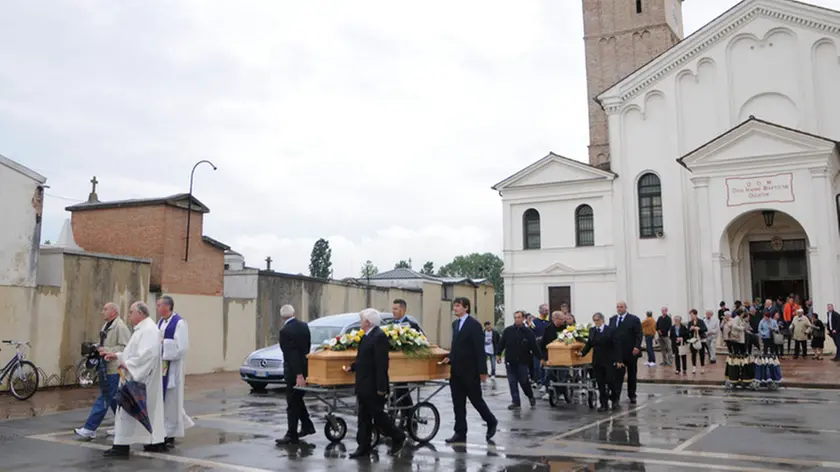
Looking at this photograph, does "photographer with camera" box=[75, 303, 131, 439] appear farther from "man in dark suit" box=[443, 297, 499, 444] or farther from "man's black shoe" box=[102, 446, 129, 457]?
"man in dark suit" box=[443, 297, 499, 444]

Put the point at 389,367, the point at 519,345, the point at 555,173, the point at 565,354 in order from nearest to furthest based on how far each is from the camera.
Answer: the point at 389,367 → the point at 565,354 → the point at 519,345 → the point at 555,173

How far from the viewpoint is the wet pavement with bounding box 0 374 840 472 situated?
823 cm

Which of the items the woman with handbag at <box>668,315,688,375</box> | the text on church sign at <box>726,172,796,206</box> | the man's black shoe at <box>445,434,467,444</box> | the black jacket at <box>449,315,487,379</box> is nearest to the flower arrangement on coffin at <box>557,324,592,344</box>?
the black jacket at <box>449,315,487,379</box>

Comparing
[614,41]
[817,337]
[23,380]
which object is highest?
[614,41]

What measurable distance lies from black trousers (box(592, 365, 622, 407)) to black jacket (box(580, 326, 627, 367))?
10 cm

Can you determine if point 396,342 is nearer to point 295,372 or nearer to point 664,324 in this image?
point 295,372

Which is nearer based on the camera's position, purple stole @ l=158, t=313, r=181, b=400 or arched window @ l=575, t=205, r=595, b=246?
purple stole @ l=158, t=313, r=181, b=400

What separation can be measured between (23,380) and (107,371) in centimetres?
685

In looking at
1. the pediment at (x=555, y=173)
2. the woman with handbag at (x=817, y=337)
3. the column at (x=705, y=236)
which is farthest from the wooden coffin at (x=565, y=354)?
the pediment at (x=555, y=173)

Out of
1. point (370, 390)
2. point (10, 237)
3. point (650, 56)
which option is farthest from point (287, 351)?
point (650, 56)

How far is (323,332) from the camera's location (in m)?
18.8

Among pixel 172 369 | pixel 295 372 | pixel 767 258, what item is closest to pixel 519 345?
pixel 295 372

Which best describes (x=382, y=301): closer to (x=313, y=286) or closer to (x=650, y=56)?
(x=313, y=286)

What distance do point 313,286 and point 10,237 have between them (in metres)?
13.7
